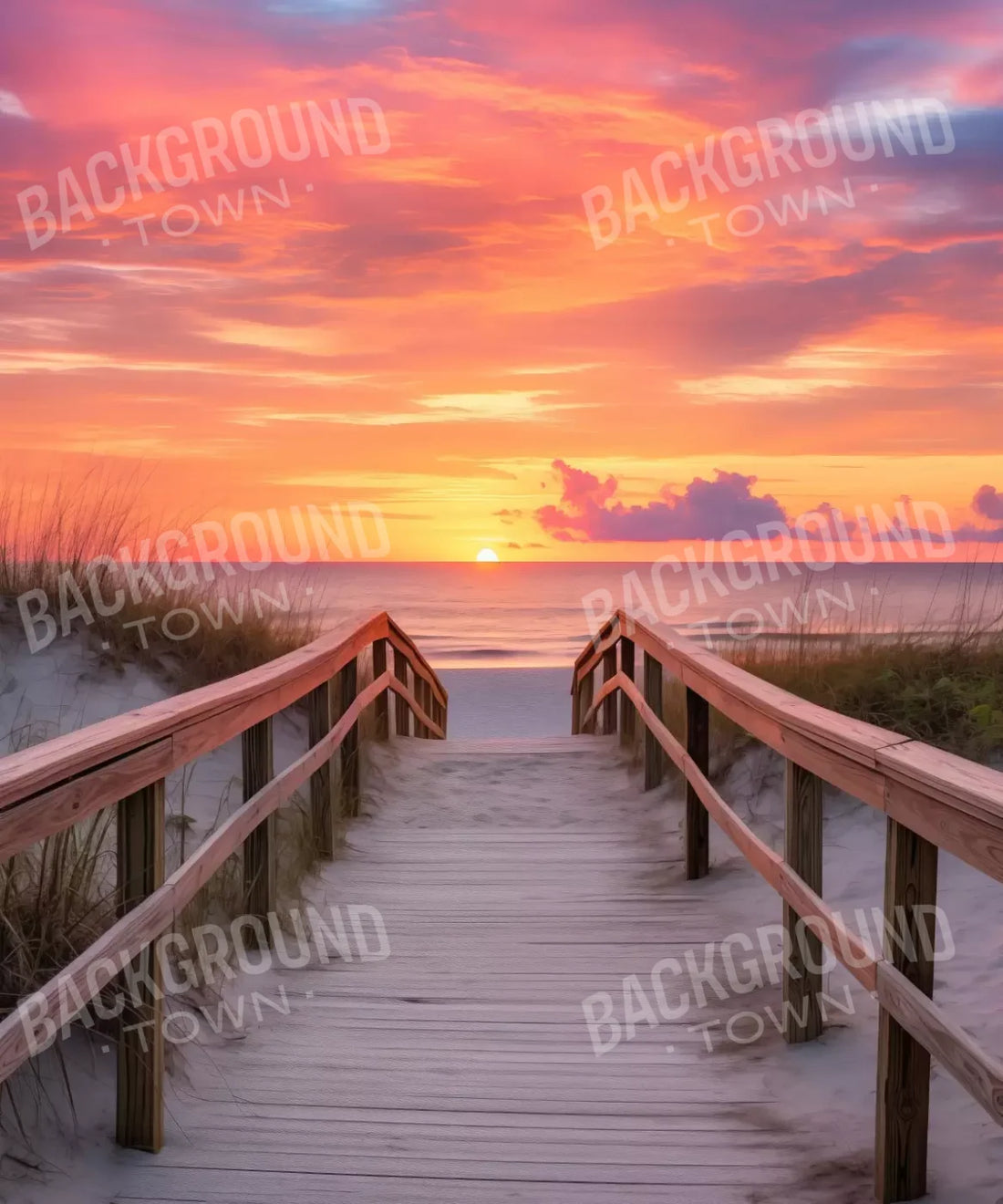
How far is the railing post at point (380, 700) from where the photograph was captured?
8.72 m

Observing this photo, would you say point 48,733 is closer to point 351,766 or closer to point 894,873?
point 351,766

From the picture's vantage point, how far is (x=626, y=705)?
8.95m

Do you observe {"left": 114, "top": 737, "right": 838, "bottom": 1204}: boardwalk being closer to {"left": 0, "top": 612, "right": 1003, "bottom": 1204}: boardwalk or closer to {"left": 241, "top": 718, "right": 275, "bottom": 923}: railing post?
{"left": 0, "top": 612, "right": 1003, "bottom": 1204}: boardwalk

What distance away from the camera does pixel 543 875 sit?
229 inches

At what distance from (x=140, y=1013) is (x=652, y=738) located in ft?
15.9

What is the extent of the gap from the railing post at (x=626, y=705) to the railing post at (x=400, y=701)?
76.9 inches

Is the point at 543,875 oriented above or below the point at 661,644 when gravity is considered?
below

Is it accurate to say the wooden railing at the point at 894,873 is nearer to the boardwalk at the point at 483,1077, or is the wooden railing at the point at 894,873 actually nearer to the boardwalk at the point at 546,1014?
the boardwalk at the point at 546,1014

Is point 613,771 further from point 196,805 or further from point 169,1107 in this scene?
point 169,1107

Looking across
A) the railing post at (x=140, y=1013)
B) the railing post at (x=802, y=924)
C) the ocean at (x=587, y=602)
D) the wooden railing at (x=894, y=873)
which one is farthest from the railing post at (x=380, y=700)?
the railing post at (x=140, y=1013)

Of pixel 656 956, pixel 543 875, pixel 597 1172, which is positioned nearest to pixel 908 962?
pixel 597 1172

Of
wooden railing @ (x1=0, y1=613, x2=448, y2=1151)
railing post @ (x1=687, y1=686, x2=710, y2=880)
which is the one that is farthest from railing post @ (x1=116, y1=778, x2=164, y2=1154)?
Answer: railing post @ (x1=687, y1=686, x2=710, y2=880)

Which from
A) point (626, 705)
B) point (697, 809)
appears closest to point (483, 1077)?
point (697, 809)

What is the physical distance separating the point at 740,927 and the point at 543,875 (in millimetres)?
1250
